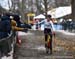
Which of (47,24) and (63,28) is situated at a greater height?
(47,24)

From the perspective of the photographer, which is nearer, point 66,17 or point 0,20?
point 0,20

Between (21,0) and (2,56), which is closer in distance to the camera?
(2,56)

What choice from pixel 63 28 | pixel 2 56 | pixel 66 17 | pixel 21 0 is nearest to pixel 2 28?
pixel 2 56

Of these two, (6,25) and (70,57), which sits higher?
(6,25)

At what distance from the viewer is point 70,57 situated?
17.1 meters

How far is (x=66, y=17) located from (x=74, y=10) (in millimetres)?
36081

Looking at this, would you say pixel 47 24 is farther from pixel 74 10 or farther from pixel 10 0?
pixel 10 0

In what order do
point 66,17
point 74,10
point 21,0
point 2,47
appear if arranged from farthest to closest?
point 21,0, point 66,17, point 74,10, point 2,47

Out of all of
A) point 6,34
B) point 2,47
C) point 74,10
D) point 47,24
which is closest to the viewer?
point 2,47

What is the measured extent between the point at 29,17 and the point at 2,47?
296 feet

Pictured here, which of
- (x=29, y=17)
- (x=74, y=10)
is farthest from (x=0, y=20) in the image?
(x=29, y=17)

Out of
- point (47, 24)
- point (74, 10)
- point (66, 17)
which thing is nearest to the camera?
point (47, 24)

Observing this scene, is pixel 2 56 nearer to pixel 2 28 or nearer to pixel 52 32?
pixel 2 28

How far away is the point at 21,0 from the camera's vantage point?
309ft
